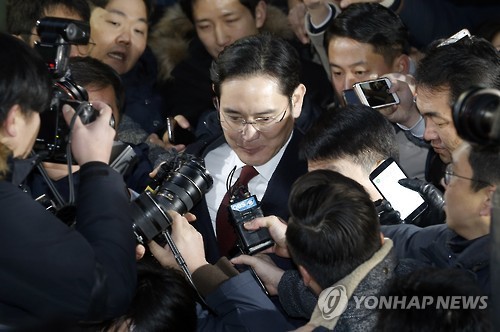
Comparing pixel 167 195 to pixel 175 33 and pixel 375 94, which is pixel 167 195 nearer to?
pixel 375 94

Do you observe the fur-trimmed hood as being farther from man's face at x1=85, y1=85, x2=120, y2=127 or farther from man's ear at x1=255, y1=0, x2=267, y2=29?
man's face at x1=85, y1=85, x2=120, y2=127

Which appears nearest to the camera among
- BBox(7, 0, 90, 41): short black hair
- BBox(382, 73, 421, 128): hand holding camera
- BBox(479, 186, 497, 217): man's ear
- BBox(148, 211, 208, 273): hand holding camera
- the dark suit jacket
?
BBox(479, 186, 497, 217): man's ear

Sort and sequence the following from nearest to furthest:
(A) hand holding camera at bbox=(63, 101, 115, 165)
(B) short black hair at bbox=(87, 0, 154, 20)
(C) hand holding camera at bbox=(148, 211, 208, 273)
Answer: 1. (A) hand holding camera at bbox=(63, 101, 115, 165)
2. (C) hand holding camera at bbox=(148, 211, 208, 273)
3. (B) short black hair at bbox=(87, 0, 154, 20)

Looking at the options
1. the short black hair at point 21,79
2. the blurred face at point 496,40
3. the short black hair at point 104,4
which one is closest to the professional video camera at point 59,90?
the short black hair at point 21,79

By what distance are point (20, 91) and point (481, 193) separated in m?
1.28

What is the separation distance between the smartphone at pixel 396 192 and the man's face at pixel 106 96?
1269 mm

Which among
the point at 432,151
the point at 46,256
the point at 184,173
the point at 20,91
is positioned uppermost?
the point at 20,91

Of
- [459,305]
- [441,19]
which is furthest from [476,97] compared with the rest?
[441,19]

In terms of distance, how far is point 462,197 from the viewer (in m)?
2.65

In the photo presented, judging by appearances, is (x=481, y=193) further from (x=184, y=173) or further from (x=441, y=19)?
(x=441, y=19)

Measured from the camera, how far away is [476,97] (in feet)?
6.98

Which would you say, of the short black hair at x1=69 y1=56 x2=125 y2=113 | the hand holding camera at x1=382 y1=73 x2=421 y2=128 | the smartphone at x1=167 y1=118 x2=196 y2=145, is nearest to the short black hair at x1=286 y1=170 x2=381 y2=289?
the hand holding camera at x1=382 y1=73 x2=421 y2=128

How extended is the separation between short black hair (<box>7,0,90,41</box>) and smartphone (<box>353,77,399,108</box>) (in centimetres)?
144

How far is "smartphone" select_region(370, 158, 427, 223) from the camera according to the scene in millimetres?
3094
